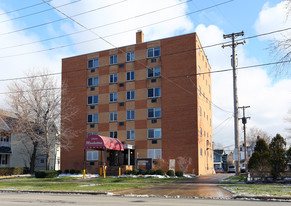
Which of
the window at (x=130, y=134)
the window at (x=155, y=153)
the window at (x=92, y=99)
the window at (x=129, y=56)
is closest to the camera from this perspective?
the window at (x=155, y=153)

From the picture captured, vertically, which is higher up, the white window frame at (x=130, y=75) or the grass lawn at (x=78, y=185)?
the white window frame at (x=130, y=75)

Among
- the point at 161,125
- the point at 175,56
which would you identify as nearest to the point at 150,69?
the point at 175,56

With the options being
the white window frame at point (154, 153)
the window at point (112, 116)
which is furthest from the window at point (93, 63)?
the white window frame at point (154, 153)

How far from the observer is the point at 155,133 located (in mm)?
39938

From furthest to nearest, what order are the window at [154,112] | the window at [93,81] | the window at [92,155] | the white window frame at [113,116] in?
the window at [93,81], the white window frame at [113,116], the window at [92,155], the window at [154,112]

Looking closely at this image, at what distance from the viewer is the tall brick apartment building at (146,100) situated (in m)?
38.5

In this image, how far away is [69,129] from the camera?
4594cm

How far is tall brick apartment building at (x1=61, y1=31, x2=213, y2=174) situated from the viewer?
38469mm

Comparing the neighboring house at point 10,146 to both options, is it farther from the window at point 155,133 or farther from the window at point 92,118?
the window at point 155,133

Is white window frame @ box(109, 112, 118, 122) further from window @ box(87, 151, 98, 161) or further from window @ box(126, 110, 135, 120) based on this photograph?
window @ box(87, 151, 98, 161)

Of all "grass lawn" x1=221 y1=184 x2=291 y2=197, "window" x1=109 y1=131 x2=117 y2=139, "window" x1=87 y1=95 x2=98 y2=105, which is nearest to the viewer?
"grass lawn" x1=221 y1=184 x2=291 y2=197

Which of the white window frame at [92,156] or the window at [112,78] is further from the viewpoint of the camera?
the window at [112,78]

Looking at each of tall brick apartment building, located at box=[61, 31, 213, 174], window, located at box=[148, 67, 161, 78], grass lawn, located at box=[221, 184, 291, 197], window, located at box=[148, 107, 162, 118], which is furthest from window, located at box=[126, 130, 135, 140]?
grass lawn, located at box=[221, 184, 291, 197]

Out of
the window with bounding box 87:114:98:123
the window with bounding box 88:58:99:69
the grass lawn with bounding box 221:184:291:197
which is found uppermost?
the window with bounding box 88:58:99:69
